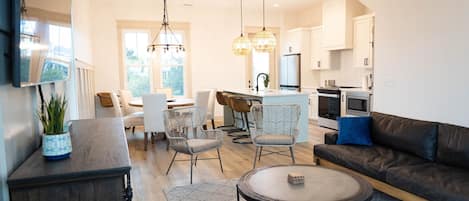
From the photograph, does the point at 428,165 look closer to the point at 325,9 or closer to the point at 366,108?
the point at 366,108

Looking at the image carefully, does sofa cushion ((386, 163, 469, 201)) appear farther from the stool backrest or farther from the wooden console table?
the stool backrest

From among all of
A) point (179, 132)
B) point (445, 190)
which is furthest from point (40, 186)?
point (179, 132)

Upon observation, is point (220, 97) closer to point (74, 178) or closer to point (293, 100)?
point (293, 100)

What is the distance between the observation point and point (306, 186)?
2.43 m

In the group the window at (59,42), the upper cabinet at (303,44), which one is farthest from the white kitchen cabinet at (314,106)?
the window at (59,42)

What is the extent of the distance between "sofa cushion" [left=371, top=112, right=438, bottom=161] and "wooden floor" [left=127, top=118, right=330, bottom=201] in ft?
4.01

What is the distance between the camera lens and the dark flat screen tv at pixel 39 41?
1558 millimetres

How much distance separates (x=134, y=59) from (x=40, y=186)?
23.9 ft

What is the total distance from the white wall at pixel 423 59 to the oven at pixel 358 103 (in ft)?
4.47

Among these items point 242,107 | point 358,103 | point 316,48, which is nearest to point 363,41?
point 358,103

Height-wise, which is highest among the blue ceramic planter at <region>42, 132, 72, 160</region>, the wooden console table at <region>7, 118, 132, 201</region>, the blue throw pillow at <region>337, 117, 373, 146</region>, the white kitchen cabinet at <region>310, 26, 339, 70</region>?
the white kitchen cabinet at <region>310, 26, 339, 70</region>

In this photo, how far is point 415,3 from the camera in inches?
166

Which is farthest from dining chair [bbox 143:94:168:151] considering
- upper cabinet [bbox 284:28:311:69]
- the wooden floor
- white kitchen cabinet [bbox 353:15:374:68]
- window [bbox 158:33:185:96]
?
upper cabinet [bbox 284:28:311:69]

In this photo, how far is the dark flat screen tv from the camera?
61.3 inches
